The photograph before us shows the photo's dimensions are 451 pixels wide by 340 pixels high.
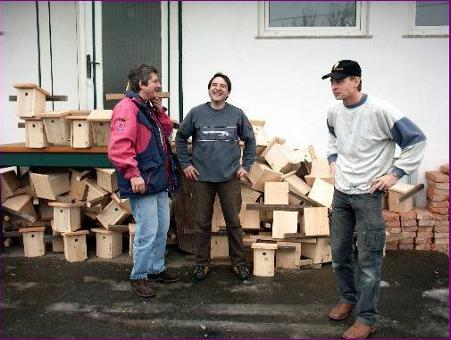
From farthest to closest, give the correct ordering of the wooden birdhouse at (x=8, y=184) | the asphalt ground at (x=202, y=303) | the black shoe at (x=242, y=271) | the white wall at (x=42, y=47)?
the white wall at (x=42, y=47) < the wooden birdhouse at (x=8, y=184) < the black shoe at (x=242, y=271) < the asphalt ground at (x=202, y=303)

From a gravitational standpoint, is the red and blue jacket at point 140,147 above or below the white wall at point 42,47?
below

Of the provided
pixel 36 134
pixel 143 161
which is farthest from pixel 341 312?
pixel 36 134

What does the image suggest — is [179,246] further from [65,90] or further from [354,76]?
[354,76]

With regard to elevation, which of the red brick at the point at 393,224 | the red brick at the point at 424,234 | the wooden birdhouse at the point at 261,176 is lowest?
the red brick at the point at 424,234

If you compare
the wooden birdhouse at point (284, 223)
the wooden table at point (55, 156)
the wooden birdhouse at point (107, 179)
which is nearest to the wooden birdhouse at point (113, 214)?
the wooden birdhouse at point (107, 179)

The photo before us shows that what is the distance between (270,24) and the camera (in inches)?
251

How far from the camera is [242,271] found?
4.88 m

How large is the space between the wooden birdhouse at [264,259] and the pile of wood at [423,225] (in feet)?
5.29

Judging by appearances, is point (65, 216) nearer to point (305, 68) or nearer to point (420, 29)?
point (305, 68)

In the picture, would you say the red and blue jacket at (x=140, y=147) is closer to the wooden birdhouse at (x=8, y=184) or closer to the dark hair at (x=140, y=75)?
the dark hair at (x=140, y=75)

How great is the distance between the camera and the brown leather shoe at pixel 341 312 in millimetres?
3930

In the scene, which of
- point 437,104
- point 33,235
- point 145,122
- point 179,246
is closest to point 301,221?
point 179,246

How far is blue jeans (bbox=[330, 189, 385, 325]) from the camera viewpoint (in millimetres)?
3480

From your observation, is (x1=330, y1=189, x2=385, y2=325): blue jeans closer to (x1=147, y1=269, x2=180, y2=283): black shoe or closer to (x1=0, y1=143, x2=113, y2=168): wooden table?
(x1=147, y1=269, x2=180, y2=283): black shoe
